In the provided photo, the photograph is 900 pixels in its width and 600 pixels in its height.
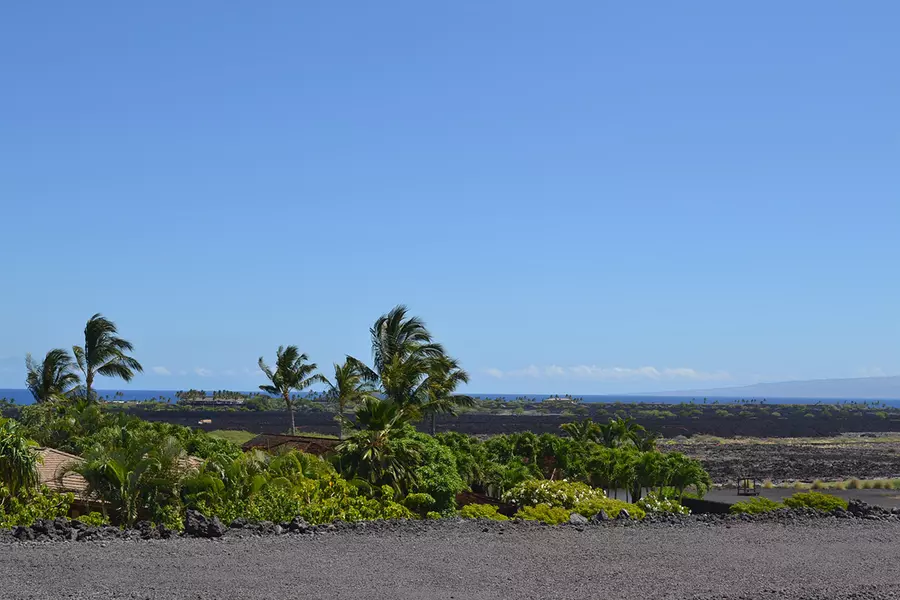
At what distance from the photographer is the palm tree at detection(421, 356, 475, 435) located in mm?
33844

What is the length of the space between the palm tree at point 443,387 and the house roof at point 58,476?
1404 cm

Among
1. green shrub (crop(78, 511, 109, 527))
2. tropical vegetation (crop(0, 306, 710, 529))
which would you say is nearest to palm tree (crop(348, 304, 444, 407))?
tropical vegetation (crop(0, 306, 710, 529))

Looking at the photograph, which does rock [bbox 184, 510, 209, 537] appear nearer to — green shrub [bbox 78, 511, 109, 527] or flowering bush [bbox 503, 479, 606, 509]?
green shrub [bbox 78, 511, 109, 527]

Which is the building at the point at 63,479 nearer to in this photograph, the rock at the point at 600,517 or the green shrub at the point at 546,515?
the green shrub at the point at 546,515

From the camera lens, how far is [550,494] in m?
23.0

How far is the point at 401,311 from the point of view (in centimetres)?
3453

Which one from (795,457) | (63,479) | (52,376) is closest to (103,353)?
(52,376)

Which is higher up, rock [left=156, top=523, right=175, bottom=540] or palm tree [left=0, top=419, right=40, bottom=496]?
palm tree [left=0, top=419, right=40, bottom=496]

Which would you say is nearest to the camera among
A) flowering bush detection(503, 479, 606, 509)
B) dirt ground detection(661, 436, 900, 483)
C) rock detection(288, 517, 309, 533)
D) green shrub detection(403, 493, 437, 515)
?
rock detection(288, 517, 309, 533)

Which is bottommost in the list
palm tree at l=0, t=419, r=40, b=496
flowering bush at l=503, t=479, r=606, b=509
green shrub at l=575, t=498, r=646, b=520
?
flowering bush at l=503, t=479, r=606, b=509

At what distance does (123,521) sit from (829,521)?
1386 cm

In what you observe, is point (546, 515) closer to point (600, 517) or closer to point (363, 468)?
point (600, 517)

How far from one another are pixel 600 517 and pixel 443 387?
61.6 ft

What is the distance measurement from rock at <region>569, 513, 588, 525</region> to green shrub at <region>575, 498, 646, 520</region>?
2.51 ft
